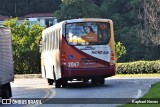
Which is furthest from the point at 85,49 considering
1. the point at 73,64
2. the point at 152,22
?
the point at 152,22

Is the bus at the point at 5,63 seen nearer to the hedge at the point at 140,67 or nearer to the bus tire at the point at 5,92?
the bus tire at the point at 5,92

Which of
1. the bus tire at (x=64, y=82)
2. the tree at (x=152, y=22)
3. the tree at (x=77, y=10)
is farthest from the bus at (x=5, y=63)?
the tree at (x=77, y=10)

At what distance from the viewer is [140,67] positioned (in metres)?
36.2

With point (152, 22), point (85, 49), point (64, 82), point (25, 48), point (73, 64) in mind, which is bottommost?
point (64, 82)

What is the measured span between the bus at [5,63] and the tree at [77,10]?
164 feet

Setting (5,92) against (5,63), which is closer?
(5,63)

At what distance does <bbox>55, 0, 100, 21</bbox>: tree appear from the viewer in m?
67.1

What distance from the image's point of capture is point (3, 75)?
15578 mm

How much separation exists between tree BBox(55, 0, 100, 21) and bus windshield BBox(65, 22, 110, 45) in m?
45.3

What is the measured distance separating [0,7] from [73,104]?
76806mm

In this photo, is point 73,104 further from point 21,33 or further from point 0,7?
point 0,7

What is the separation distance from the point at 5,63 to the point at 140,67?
21.5m

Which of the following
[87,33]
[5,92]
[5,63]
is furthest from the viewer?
[87,33]

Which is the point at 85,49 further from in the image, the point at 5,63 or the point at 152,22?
the point at 152,22
